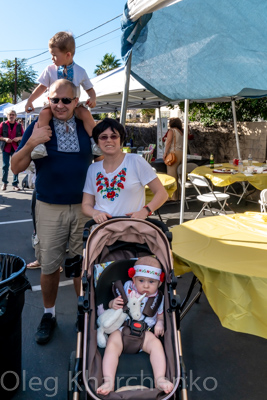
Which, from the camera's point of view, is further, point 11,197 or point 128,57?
point 11,197

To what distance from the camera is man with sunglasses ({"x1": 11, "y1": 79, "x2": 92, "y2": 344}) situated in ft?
8.64

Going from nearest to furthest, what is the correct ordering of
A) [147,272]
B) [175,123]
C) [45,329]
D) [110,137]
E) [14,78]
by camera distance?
[147,272] → [110,137] → [45,329] → [175,123] → [14,78]

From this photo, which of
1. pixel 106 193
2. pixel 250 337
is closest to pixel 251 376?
pixel 250 337

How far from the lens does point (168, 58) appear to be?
165 inches

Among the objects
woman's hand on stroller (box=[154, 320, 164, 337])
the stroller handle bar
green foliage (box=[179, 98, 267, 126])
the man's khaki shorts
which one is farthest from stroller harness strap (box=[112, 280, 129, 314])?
green foliage (box=[179, 98, 267, 126])

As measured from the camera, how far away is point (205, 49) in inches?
163

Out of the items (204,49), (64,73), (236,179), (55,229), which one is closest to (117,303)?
(55,229)

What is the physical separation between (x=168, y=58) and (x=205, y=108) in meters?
8.25

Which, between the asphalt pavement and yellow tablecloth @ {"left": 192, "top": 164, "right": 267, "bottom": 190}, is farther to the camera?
yellow tablecloth @ {"left": 192, "top": 164, "right": 267, "bottom": 190}

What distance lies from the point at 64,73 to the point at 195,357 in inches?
113

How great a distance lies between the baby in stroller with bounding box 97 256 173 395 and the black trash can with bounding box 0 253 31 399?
58 cm

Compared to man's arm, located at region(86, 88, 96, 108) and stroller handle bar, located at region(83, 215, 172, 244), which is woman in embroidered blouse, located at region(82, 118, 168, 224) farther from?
man's arm, located at region(86, 88, 96, 108)

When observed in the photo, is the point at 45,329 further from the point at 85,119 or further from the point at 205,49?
the point at 205,49

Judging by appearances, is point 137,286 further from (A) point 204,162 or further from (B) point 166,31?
(A) point 204,162
